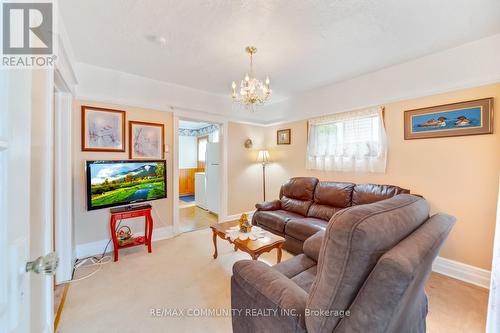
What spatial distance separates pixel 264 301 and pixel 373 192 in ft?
7.56

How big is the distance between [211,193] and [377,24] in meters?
4.10

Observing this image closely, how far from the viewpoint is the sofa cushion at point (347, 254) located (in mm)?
770

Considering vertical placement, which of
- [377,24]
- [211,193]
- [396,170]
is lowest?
[211,193]

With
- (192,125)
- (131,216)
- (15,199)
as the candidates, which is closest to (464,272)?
(15,199)

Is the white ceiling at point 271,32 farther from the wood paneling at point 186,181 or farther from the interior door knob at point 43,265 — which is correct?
the wood paneling at point 186,181

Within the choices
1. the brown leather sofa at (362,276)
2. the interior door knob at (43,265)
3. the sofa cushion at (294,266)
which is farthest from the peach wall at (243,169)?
the interior door knob at (43,265)

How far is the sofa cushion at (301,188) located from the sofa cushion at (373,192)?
690mm

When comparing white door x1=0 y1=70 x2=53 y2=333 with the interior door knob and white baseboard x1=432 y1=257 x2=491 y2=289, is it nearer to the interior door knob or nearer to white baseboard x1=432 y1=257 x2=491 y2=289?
the interior door knob

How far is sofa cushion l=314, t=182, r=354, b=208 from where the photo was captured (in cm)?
295

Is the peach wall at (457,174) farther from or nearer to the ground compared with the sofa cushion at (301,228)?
farther from the ground

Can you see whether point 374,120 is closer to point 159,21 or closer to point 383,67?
point 383,67

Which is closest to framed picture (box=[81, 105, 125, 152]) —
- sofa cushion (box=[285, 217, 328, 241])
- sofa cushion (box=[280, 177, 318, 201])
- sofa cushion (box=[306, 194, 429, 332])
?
sofa cushion (box=[285, 217, 328, 241])

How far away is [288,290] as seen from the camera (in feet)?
3.48

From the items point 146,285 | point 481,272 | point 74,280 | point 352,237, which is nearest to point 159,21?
point 352,237
